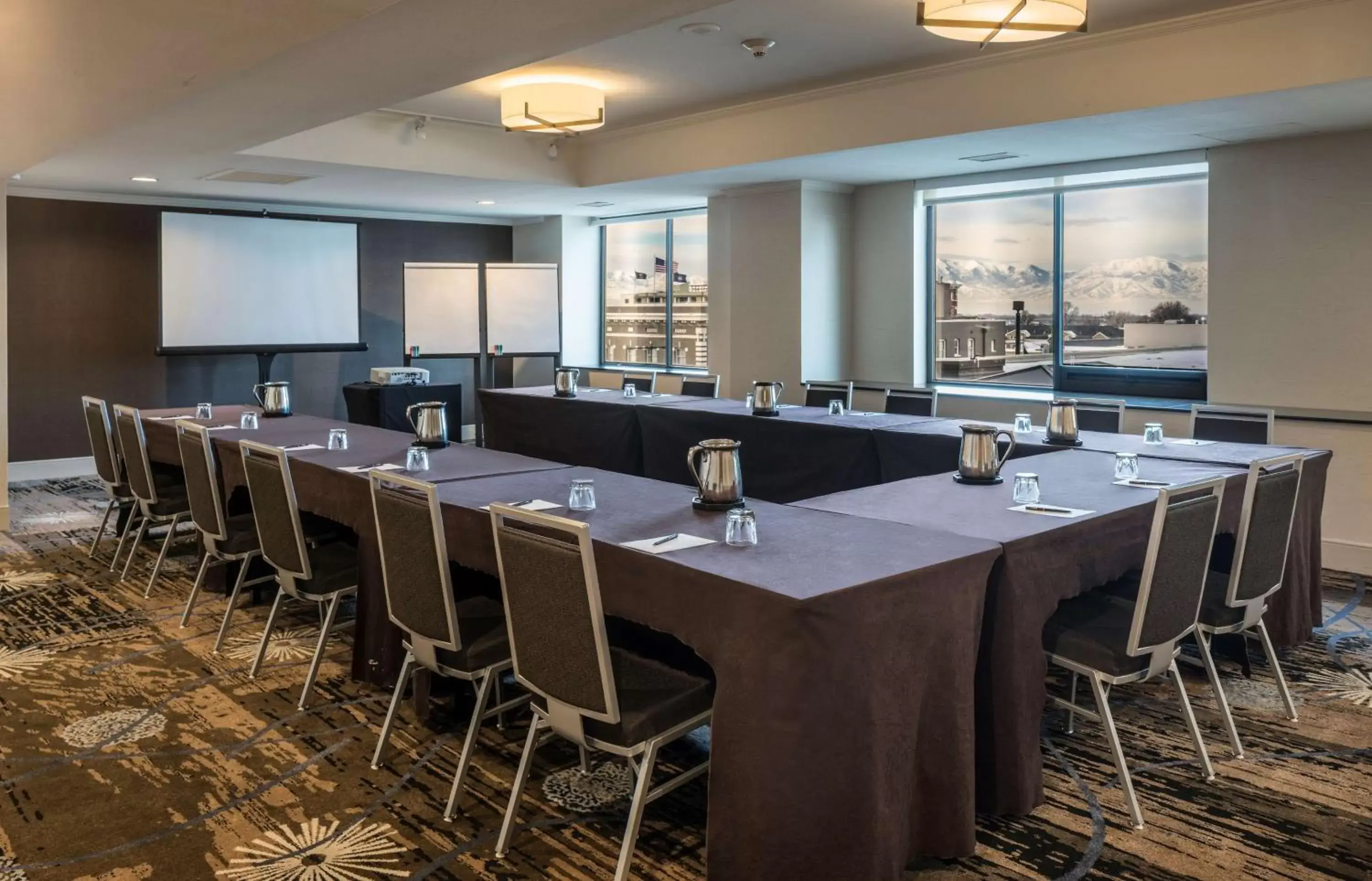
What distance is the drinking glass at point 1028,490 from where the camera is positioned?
370 cm

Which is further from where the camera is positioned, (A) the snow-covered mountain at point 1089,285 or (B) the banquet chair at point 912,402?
(A) the snow-covered mountain at point 1089,285

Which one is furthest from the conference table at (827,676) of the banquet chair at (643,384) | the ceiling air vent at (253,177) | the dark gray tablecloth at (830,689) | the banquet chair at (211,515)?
the ceiling air vent at (253,177)

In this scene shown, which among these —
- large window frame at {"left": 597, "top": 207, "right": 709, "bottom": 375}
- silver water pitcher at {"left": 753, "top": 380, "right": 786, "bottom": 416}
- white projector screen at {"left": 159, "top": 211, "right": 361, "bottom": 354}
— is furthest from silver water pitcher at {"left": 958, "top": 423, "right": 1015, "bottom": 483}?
white projector screen at {"left": 159, "top": 211, "right": 361, "bottom": 354}

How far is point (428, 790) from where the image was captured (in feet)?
10.8

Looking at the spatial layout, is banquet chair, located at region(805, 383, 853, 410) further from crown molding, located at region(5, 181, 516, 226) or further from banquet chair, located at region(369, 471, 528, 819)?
crown molding, located at region(5, 181, 516, 226)

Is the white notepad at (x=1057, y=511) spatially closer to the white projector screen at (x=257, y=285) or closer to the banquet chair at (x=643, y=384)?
the banquet chair at (x=643, y=384)

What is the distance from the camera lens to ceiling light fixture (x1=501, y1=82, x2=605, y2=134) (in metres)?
6.84

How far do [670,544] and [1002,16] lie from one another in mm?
2876

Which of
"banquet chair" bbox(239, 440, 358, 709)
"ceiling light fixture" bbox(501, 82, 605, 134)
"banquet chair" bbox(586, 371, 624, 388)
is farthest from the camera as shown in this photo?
"banquet chair" bbox(586, 371, 624, 388)

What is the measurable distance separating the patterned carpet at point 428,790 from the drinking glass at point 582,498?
837 mm

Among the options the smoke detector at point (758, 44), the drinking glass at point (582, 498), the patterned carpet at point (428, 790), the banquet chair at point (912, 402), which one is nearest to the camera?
the patterned carpet at point (428, 790)

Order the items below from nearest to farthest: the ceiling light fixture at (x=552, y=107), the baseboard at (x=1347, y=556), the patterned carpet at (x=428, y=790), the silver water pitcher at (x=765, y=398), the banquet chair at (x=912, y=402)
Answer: the patterned carpet at (x=428, y=790)
the baseboard at (x=1347, y=556)
the ceiling light fixture at (x=552, y=107)
the silver water pitcher at (x=765, y=398)
the banquet chair at (x=912, y=402)

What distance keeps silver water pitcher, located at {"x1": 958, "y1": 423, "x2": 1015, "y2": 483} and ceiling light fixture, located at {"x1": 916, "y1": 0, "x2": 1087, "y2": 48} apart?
1.72m

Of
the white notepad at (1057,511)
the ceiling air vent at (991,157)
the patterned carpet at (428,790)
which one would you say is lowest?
the patterned carpet at (428,790)
